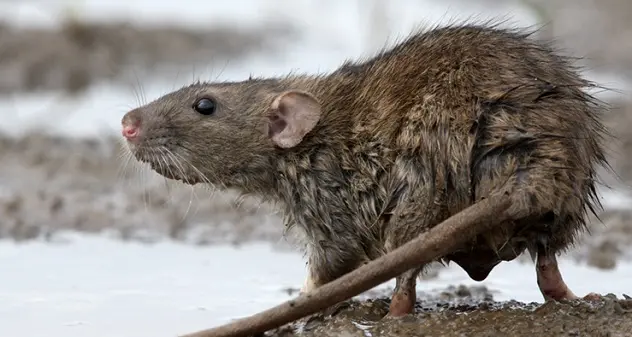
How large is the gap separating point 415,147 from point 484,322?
80 centimetres

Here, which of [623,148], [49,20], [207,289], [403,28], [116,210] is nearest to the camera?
[207,289]

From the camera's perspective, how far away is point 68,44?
15.3 m

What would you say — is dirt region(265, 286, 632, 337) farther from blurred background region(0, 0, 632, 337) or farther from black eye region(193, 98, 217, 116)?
black eye region(193, 98, 217, 116)

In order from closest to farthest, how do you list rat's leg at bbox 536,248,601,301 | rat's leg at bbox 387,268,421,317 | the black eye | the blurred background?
rat's leg at bbox 387,268,421,317 → rat's leg at bbox 536,248,601,301 → the black eye → the blurred background

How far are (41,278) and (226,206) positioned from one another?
7.55ft

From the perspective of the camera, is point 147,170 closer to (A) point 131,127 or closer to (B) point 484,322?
(A) point 131,127

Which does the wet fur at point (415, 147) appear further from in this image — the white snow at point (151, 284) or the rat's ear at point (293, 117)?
the white snow at point (151, 284)

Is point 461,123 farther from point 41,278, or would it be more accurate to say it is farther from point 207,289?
point 41,278

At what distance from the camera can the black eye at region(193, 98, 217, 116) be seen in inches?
262

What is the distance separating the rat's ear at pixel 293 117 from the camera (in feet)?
20.8

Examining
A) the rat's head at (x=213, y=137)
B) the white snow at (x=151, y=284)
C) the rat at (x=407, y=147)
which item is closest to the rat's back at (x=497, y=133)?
the rat at (x=407, y=147)

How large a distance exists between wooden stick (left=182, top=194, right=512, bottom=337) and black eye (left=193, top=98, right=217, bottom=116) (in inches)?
59.8

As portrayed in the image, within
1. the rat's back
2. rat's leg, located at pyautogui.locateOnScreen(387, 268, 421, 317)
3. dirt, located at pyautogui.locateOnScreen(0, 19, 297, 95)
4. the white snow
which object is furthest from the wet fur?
dirt, located at pyautogui.locateOnScreen(0, 19, 297, 95)

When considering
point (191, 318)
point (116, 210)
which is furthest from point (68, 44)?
point (191, 318)
